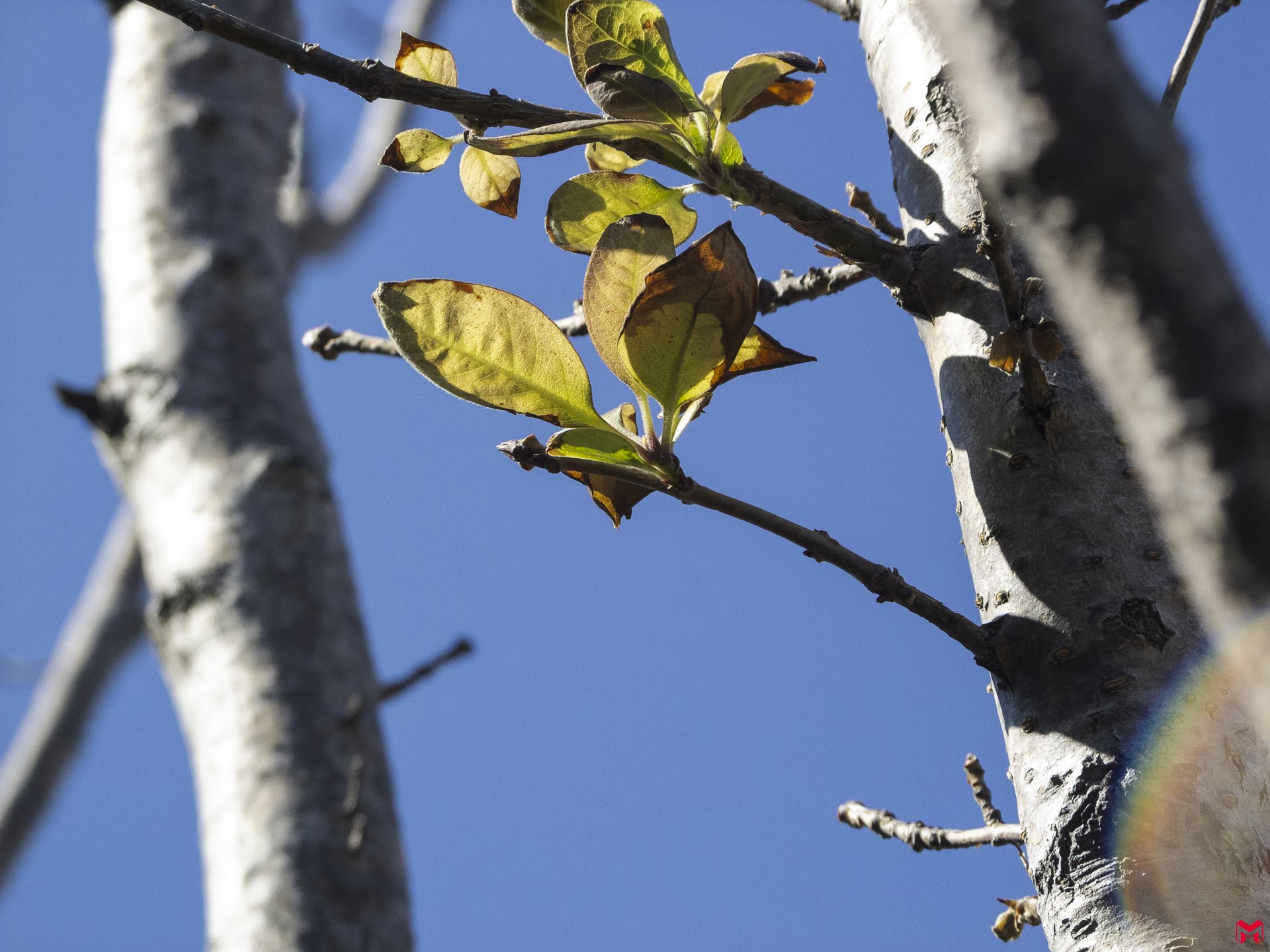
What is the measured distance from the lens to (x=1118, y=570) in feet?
1.79

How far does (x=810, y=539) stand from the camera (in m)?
0.51

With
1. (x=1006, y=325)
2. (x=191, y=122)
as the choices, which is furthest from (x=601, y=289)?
(x=191, y=122)

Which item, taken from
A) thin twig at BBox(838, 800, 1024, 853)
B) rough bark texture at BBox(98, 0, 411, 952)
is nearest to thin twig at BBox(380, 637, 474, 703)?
rough bark texture at BBox(98, 0, 411, 952)

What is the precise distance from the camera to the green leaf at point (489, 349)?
0.56 m

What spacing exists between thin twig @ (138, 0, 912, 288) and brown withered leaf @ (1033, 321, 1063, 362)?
13cm

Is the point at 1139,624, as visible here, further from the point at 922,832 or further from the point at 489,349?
the point at 489,349

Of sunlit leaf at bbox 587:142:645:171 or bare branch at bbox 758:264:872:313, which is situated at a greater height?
sunlit leaf at bbox 587:142:645:171

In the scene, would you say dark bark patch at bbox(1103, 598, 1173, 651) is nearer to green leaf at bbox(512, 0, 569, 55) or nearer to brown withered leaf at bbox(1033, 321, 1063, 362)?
brown withered leaf at bbox(1033, 321, 1063, 362)

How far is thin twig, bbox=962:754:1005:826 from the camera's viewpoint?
0.73 m

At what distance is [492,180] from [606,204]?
9cm

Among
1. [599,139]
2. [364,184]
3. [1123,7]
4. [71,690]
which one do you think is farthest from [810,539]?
[364,184]

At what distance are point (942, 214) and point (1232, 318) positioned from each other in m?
0.52

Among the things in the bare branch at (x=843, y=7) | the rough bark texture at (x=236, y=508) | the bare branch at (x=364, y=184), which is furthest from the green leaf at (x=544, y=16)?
the bare branch at (x=364, y=184)

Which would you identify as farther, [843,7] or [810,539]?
[843,7]
